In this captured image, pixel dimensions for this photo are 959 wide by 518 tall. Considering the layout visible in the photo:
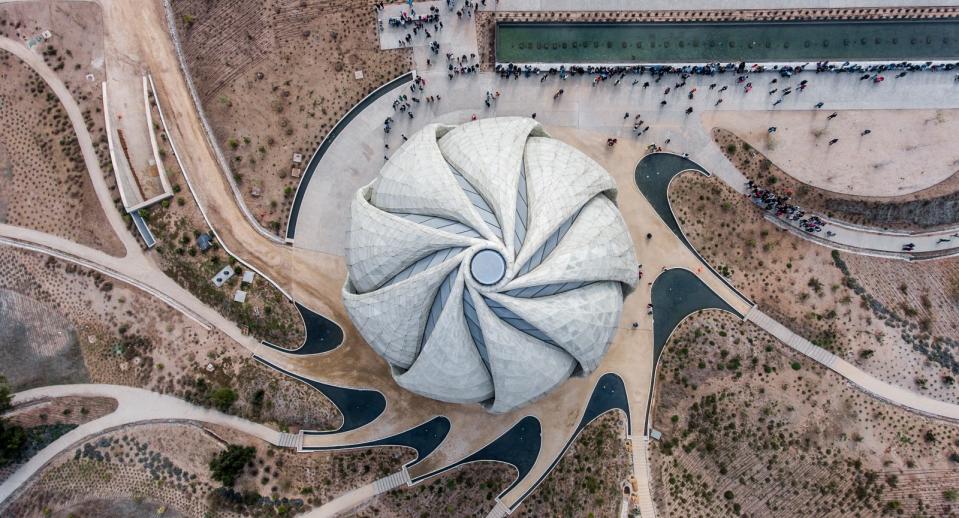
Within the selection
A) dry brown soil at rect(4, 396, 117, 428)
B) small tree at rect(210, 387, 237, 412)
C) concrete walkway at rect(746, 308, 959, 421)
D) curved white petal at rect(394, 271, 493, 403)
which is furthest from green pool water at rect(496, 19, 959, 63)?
dry brown soil at rect(4, 396, 117, 428)

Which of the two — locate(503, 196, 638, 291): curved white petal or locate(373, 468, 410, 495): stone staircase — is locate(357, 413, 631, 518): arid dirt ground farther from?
locate(503, 196, 638, 291): curved white petal

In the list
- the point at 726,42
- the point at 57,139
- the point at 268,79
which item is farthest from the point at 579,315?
the point at 57,139

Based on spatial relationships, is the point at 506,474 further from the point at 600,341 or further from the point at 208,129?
the point at 208,129

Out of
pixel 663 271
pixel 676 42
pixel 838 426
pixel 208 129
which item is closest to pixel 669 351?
pixel 663 271

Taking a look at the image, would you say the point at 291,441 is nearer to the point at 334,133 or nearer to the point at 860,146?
the point at 334,133

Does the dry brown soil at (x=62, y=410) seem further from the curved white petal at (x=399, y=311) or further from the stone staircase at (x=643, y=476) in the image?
the stone staircase at (x=643, y=476)

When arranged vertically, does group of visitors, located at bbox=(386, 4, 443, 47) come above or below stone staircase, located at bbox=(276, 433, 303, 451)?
above

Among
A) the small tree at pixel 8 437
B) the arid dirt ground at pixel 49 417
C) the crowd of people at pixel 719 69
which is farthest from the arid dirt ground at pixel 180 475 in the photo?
the crowd of people at pixel 719 69
